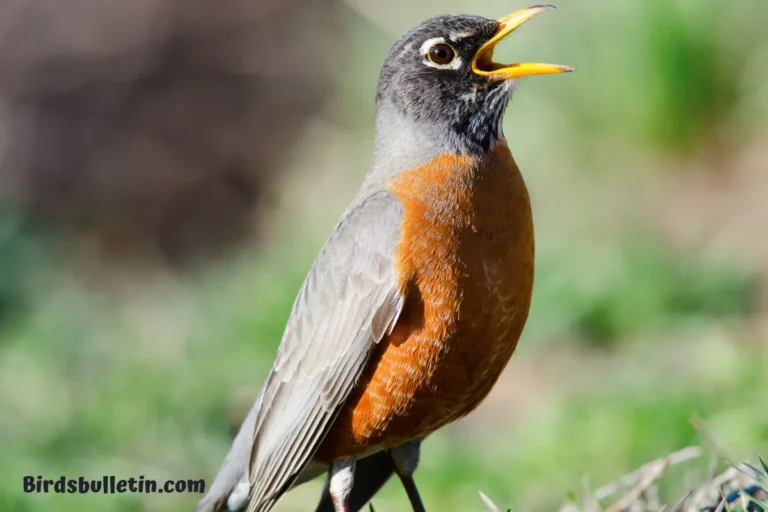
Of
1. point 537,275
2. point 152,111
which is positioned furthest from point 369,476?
point 152,111

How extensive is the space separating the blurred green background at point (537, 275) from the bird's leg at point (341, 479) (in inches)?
44.9

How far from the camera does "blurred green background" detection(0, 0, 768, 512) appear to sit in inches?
227

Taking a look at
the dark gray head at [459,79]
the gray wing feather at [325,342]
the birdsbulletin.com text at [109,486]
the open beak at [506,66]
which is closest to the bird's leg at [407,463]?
the gray wing feather at [325,342]

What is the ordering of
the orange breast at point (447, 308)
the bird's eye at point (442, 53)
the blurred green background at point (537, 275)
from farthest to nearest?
the blurred green background at point (537, 275) < the bird's eye at point (442, 53) < the orange breast at point (447, 308)

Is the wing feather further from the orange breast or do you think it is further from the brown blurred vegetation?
the brown blurred vegetation

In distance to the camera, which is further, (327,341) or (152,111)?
(152,111)

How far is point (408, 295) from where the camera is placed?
385cm

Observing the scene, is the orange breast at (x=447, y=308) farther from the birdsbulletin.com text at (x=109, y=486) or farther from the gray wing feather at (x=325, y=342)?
the birdsbulletin.com text at (x=109, y=486)

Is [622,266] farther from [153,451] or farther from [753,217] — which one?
[153,451]

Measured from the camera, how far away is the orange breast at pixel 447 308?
380cm

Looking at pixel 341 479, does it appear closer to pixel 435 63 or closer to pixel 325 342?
pixel 325 342

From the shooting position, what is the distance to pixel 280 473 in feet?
13.4

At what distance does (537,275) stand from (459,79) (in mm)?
3151

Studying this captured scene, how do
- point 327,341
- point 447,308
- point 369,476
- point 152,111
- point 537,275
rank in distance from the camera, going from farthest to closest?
1. point 152,111
2. point 537,275
3. point 369,476
4. point 327,341
5. point 447,308
